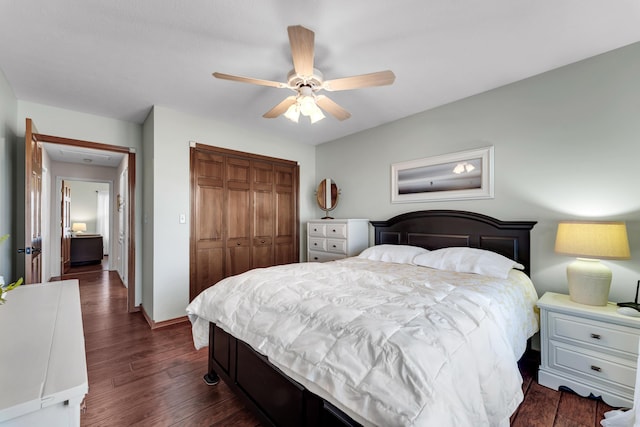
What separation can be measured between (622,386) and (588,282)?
2.14 feet

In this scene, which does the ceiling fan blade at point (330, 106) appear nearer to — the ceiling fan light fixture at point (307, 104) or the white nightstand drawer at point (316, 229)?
the ceiling fan light fixture at point (307, 104)

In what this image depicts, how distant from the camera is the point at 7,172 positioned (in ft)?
8.63

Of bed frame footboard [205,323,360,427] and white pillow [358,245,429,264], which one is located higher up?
white pillow [358,245,429,264]

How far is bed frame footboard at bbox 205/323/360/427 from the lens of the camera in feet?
3.90

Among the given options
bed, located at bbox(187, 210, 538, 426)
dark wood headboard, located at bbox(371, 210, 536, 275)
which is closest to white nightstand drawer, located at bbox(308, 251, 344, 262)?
dark wood headboard, located at bbox(371, 210, 536, 275)

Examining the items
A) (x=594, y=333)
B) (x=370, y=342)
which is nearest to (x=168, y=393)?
(x=370, y=342)


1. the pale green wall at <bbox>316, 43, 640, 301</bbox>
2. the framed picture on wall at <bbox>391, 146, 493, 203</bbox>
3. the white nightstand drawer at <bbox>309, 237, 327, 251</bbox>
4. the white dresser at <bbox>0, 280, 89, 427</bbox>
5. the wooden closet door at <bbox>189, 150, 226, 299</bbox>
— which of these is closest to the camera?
the white dresser at <bbox>0, 280, 89, 427</bbox>

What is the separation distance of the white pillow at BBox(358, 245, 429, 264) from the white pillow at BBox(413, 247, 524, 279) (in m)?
0.16

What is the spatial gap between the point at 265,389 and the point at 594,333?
220 cm

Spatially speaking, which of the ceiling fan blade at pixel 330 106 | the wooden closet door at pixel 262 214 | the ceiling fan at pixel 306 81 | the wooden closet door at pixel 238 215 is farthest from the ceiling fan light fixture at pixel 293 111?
the wooden closet door at pixel 262 214

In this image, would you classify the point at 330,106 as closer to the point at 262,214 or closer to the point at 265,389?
the point at 265,389

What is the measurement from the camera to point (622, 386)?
5.78 ft

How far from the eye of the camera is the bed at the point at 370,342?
3.18ft

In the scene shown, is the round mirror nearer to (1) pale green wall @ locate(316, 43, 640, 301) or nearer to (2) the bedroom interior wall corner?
(1) pale green wall @ locate(316, 43, 640, 301)
